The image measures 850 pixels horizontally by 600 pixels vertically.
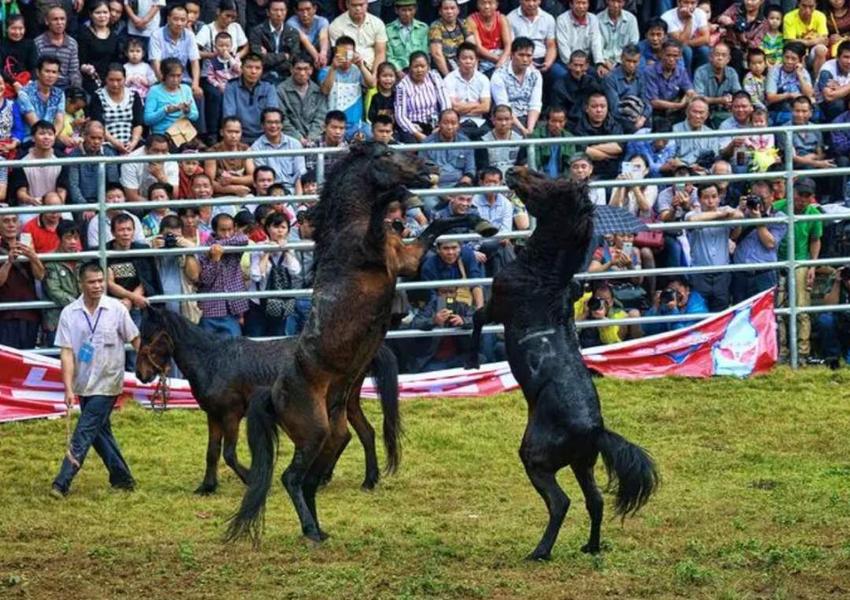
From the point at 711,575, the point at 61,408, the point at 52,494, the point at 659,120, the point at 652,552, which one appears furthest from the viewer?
the point at 659,120

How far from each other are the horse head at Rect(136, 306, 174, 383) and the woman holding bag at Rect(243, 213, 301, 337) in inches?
68.8

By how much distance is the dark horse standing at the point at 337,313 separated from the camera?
38.8ft

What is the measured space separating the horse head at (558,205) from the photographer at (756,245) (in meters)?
5.18

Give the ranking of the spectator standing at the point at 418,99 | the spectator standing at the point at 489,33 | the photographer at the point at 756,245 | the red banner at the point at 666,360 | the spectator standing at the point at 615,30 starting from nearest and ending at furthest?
1. the red banner at the point at 666,360
2. the photographer at the point at 756,245
3. the spectator standing at the point at 418,99
4. the spectator standing at the point at 489,33
5. the spectator standing at the point at 615,30

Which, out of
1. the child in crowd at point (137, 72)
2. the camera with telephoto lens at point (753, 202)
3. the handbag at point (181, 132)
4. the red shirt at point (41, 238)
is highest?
the child in crowd at point (137, 72)

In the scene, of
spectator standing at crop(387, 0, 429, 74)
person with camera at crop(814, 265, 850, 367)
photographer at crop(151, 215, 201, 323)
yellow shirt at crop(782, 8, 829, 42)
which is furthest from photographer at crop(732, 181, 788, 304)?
photographer at crop(151, 215, 201, 323)

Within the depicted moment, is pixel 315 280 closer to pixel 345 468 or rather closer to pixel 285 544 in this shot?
pixel 285 544

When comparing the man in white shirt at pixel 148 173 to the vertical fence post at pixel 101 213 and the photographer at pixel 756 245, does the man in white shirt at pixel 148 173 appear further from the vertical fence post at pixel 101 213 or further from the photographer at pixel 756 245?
the photographer at pixel 756 245

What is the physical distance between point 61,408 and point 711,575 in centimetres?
685

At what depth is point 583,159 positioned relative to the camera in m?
16.2

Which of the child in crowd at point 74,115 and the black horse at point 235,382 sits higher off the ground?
the child in crowd at point 74,115

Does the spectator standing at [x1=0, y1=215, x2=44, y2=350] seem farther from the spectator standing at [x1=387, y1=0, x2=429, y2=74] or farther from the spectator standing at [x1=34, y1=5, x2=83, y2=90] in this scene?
the spectator standing at [x1=387, y1=0, x2=429, y2=74]

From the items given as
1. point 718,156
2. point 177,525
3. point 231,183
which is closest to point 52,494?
point 177,525

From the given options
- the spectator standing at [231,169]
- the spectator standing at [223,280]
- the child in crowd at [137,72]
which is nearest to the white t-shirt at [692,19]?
the spectator standing at [231,169]
